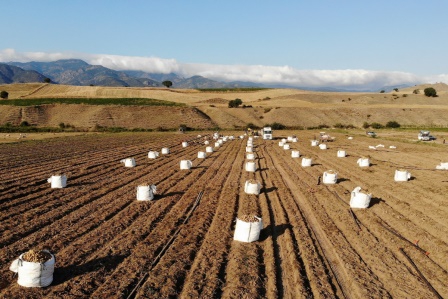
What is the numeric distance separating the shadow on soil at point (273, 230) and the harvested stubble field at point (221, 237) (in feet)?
0.11

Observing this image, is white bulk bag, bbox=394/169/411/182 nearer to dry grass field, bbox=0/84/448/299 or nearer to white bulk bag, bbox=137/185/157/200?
dry grass field, bbox=0/84/448/299

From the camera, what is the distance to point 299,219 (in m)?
12.8

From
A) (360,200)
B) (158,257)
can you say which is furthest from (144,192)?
(360,200)

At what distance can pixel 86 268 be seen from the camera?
856 centimetres

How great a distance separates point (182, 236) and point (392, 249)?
20.2ft

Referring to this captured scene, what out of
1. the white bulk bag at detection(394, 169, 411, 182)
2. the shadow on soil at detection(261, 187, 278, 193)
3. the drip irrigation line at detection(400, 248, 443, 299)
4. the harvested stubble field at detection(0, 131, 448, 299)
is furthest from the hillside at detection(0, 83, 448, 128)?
the drip irrigation line at detection(400, 248, 443, 299)

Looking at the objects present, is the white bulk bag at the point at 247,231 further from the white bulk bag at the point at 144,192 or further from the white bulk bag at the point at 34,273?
the white bulk bag at the point at 144,192

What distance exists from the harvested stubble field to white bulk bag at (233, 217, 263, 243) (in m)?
0.29

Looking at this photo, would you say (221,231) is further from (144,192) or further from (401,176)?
(401,176)

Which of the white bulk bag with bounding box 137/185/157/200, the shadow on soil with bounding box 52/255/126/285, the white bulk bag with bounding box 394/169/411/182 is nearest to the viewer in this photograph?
the shadow on soil with bounding box 52/255/126/285

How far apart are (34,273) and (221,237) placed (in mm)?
5088

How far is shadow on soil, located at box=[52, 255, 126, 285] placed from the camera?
26.7 ft

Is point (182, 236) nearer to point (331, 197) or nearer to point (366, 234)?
point (366, 234)

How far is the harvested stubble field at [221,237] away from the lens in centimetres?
802
